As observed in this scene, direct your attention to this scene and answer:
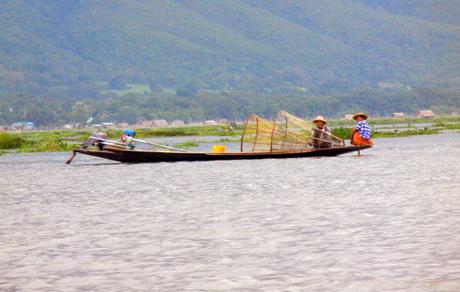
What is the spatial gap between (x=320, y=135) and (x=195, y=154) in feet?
17.6

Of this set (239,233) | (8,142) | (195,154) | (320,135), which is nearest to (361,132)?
(320,135)

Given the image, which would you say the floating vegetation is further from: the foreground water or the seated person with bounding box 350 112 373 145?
the foreground water

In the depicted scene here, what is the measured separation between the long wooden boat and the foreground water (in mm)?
7576

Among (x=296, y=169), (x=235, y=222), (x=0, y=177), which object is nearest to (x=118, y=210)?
(x=235, y=222)

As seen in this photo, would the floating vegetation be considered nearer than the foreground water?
No

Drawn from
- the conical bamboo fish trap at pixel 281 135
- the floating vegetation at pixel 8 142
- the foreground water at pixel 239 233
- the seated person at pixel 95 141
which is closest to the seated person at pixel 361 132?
the conical bamboo fish trap at pixel 281 135

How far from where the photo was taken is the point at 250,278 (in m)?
14.2

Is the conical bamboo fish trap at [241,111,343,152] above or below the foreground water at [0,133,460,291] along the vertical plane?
above

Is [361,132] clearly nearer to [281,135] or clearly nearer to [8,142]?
[281,135]

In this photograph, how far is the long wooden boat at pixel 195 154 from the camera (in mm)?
43625

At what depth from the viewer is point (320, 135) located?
44219mm

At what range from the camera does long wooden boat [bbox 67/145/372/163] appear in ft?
143

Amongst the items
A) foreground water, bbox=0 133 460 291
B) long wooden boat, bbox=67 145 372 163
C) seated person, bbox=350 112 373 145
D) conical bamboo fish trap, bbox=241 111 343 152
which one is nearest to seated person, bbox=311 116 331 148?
conical bamboo fish trap, bbox=241 111 343 152

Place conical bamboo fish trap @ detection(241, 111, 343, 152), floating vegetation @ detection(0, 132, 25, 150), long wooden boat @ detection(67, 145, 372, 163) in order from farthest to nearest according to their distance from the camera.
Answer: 1. floating vegetation @ detection(0, 132, 25, 150)
2. long wooden boat @ detection(67, 145, 372, 163)
3. conical bamboo fish trap @ detection(241, 111, 343, 152)
